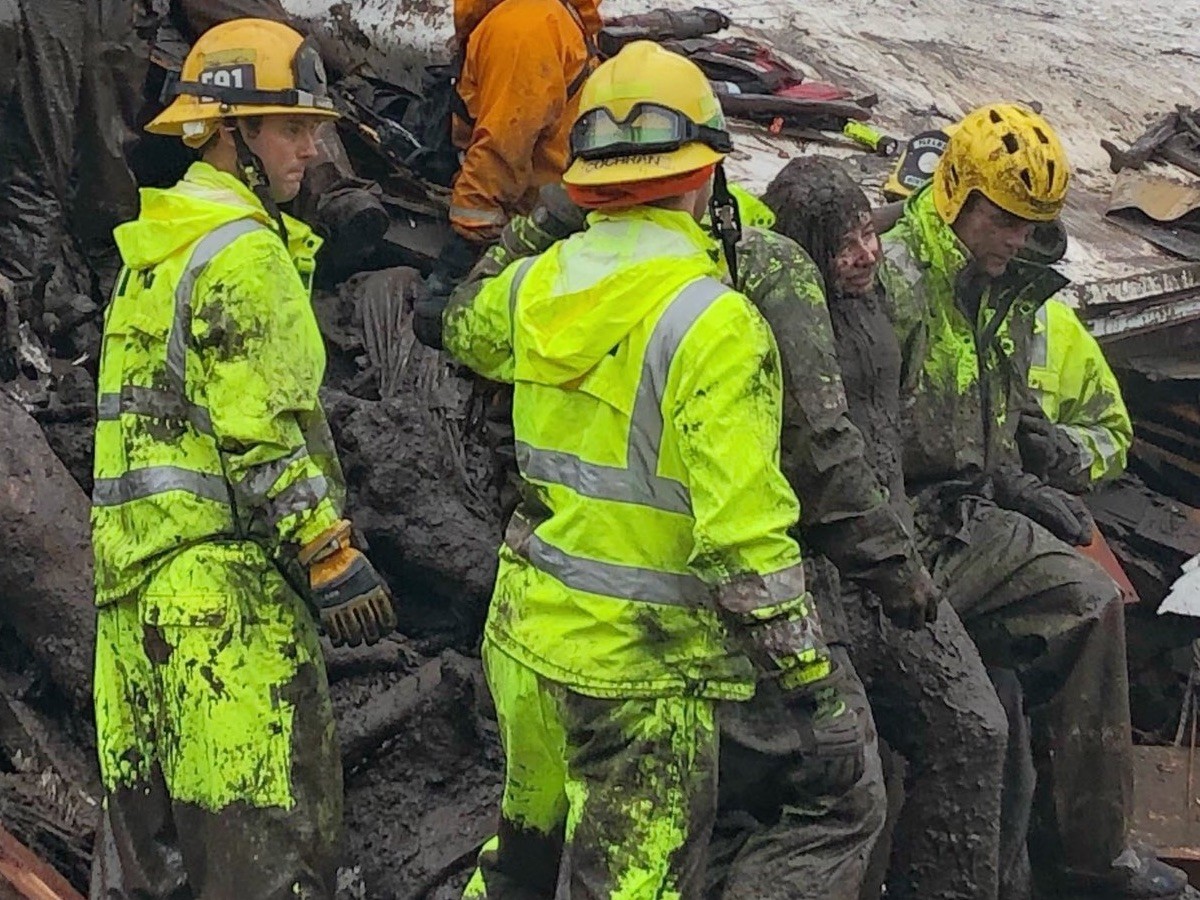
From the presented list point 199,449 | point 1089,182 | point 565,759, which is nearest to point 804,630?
point 565,759

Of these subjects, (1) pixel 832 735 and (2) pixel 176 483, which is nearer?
(1) pixel 832 735

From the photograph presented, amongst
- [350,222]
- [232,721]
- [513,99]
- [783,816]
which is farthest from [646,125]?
[350,222]

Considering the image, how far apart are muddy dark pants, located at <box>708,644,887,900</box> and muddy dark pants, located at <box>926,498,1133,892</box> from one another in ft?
3.78

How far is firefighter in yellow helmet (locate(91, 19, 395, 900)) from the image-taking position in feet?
11.4

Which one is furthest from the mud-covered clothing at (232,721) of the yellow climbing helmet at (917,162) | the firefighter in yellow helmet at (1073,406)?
the yellow climbing helmet at (917,162)

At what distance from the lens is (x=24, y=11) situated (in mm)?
6094

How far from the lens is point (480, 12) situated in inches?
226

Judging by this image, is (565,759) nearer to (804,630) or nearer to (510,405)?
(804,630)

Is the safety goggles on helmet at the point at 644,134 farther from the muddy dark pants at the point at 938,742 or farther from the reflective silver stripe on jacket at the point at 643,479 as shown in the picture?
the muddy dark pants at the point at 938,742

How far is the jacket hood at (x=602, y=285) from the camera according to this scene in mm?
3109

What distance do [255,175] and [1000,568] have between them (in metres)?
2.17

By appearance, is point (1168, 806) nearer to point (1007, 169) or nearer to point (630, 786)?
point (1007, 169)

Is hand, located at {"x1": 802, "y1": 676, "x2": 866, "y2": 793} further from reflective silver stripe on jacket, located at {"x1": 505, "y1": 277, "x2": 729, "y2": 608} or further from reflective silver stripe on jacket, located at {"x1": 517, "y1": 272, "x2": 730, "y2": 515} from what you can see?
reflective silver stripe on jacket, located at {"x1": 517, "y1": 272, "x2": 730, "y2": 515}

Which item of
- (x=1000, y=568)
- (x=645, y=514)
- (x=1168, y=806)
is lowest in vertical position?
(x=1168, y=806)
